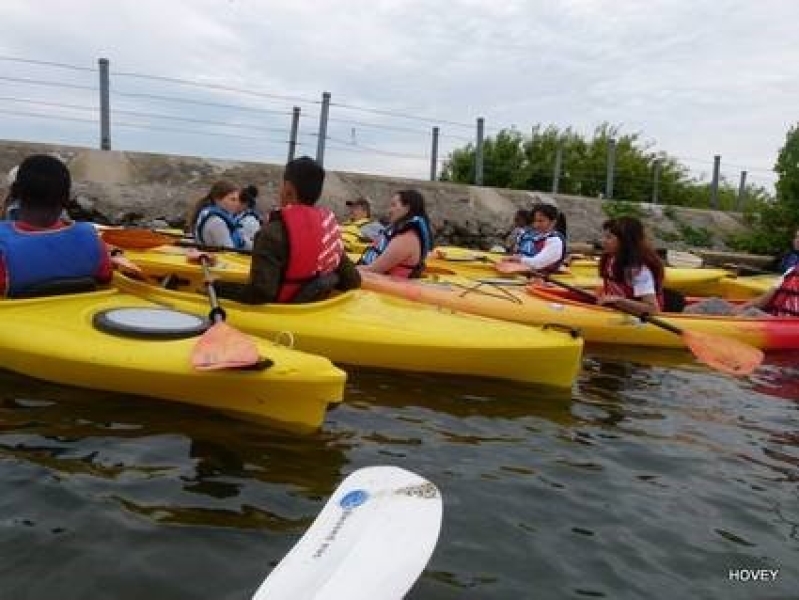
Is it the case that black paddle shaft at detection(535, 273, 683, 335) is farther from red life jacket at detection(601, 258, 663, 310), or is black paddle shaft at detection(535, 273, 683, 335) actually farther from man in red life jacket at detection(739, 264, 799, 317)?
man in red life jacket at detection(739, 264, 799, 317)

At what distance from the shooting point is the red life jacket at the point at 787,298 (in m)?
7.29

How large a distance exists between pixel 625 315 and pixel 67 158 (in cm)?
854

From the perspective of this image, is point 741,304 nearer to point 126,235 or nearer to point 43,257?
point 126,235

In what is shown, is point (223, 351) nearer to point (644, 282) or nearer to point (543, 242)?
point (644, 282)

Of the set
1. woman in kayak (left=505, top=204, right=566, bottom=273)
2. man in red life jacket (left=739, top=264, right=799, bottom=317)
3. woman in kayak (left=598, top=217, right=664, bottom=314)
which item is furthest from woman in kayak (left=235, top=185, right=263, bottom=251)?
man in red life jacket (left=739, top=264, right=799, bottom=317)

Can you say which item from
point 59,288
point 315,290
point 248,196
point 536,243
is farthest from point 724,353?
point 248,196

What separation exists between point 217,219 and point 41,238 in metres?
2.91

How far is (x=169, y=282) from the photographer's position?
19.2 ft

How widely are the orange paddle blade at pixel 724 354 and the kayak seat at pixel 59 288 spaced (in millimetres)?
3512

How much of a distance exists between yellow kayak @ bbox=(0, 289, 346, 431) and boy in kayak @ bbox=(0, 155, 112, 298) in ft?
0.48

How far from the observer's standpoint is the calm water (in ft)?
8.64

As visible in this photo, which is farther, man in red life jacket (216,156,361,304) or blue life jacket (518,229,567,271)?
blue life jacket (518,229,567,271)

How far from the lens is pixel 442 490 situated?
3.33 meters
